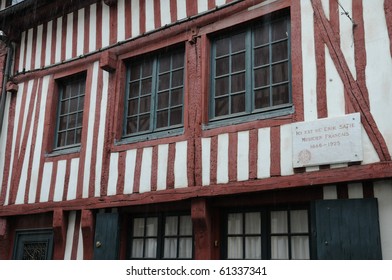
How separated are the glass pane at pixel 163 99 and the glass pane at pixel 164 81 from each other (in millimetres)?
74

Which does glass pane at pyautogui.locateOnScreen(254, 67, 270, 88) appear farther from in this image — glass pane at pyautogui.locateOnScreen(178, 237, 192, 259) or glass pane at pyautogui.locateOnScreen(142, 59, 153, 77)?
glass pane at pyautogui.locateOnScreen(178, 237, 192, 259)

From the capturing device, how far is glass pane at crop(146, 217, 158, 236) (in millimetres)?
5609

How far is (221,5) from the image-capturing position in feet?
17.9

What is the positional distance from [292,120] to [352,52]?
0.83 m

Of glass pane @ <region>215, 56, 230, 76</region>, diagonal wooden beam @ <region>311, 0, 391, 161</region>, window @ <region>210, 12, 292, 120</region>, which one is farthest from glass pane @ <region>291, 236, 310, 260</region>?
glass pane @ <region>215, 56, 230, 76</region>

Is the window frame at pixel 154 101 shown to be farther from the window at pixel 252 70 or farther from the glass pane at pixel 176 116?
the window at pixel 252 70

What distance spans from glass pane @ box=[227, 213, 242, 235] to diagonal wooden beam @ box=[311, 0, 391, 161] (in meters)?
1.59

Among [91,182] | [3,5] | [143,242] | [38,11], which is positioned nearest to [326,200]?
[143,242]

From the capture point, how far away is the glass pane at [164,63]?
595 cm

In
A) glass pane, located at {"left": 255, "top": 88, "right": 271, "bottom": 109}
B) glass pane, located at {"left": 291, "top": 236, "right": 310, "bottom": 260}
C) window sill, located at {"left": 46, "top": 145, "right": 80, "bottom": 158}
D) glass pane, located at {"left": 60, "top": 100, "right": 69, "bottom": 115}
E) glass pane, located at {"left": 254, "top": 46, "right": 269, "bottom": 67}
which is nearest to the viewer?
glass pane, located at {"left": 291, "top": 236, "right": 310, "bottom": 260}

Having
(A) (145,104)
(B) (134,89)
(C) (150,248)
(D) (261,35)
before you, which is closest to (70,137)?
(B) (134,89)

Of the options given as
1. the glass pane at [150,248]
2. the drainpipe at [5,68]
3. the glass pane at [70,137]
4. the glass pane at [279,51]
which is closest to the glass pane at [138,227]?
the glass pane at [150,248]

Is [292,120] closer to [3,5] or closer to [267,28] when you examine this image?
[267,28]

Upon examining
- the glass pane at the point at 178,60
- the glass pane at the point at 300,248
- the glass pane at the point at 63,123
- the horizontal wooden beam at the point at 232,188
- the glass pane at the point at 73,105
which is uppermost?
the glass pane at the point at 178,60
